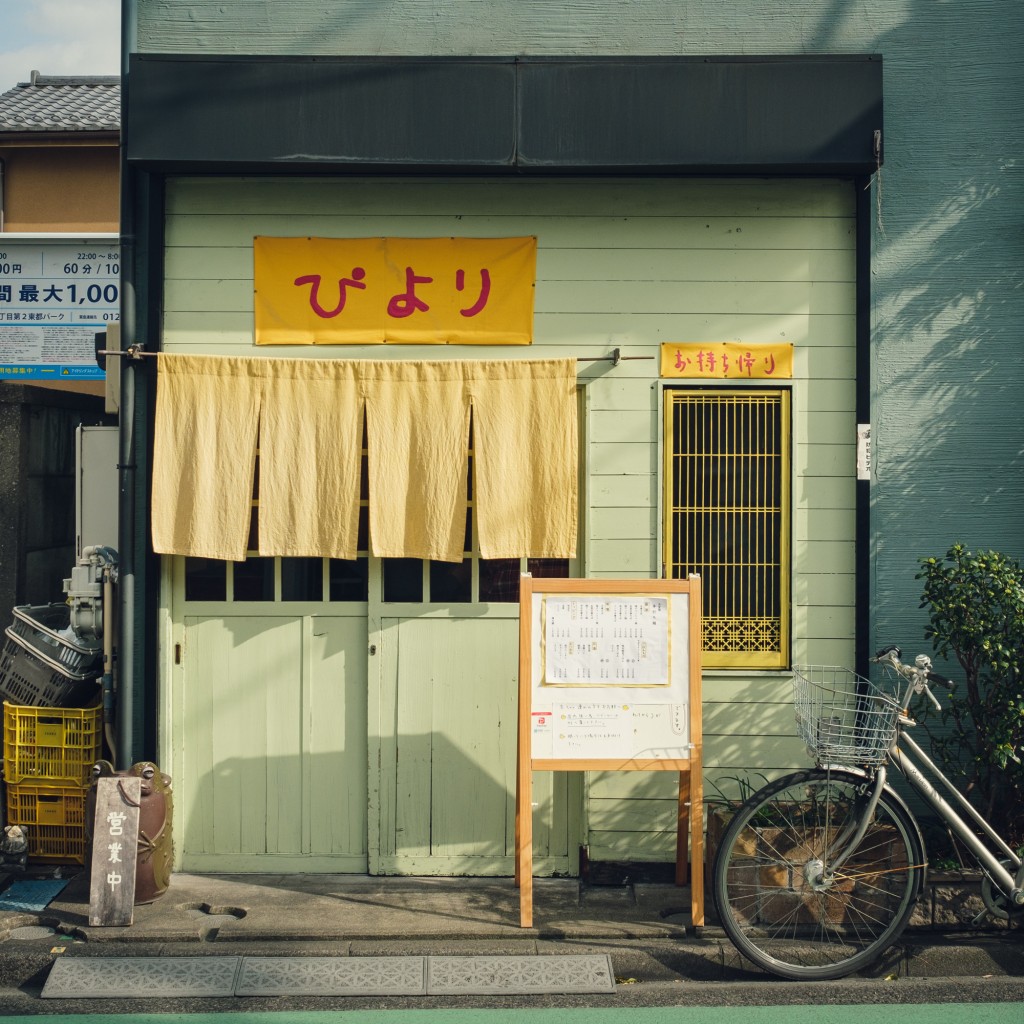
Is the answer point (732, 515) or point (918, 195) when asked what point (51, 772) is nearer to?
point (732, 515)

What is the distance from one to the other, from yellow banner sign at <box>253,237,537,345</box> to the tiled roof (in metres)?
9.19

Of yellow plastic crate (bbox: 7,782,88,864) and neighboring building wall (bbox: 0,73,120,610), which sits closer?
yellow plastic crate (bbox: 7,782,88,864)

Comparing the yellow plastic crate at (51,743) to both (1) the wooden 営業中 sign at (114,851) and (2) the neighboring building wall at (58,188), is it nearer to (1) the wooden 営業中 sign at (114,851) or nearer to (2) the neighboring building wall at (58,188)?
(1) the wooden 営業中 sign at (114,851)

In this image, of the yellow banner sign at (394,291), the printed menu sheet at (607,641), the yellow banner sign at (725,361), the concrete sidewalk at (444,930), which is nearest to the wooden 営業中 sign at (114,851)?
the concrete sidewalk at (444,930)

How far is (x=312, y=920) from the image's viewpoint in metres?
6.15

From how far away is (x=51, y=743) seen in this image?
277 inches

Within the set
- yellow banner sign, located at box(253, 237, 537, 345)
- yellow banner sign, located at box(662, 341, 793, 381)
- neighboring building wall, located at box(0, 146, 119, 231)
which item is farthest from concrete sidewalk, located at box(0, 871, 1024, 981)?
neighboring building wall, located at box(0, 146, 119, 231)

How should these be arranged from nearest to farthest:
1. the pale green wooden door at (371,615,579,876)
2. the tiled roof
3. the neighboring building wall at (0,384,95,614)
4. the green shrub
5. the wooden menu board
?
the green shrub → the wooden menu board → the pale green wooden door at (371,615,579,876) → the neighboring building wall at (0,384,95,614) → the tiled roof

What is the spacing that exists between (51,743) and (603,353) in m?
4.40

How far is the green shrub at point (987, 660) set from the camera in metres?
5.88

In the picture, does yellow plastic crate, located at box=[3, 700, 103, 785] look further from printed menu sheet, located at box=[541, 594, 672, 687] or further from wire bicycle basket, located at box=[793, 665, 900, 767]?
wire bicycle basket, located at box=[793, 665, 900, 767]

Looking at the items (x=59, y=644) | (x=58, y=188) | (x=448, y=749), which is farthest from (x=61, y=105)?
(x=448, y=749)

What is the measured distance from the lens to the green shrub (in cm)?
588

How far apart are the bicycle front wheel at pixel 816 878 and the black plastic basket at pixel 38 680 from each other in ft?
14.0
